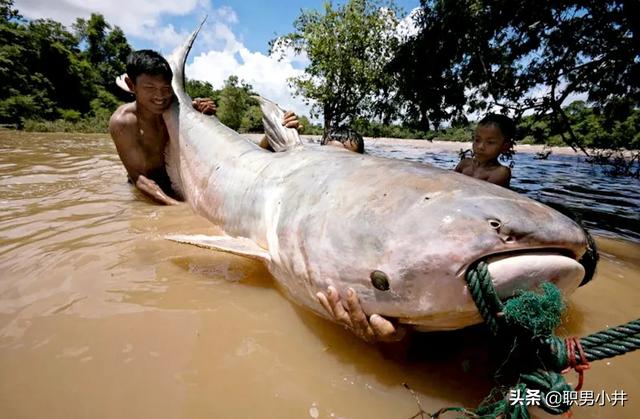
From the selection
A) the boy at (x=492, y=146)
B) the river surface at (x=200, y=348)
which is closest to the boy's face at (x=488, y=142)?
the boy at (x=492, y=146)

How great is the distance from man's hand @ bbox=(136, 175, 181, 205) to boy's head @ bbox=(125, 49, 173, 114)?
2.44 feet

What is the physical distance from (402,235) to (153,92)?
3.05m

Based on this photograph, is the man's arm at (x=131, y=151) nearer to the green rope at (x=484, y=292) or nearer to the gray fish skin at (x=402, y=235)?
the gray fish skin at (x=402, y=235)

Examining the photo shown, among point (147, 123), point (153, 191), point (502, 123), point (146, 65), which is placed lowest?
point (153, 191)

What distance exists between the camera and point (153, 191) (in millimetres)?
3564

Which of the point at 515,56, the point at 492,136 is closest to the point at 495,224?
the point at 492,136

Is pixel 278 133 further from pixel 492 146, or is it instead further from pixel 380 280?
pixel 492 146

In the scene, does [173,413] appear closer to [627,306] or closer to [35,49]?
[627,306]

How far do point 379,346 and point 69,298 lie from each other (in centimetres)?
147

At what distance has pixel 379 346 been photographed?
1.37 meters

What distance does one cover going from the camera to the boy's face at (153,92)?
3.19 meters

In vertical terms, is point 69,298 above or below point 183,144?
below

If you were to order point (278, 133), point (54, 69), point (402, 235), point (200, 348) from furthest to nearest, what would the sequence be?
point (54, 69) < point (278, 133) < point (200, 348) < point (402, 235)

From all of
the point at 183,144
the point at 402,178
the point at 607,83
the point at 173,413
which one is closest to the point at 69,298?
the point at 173,413
